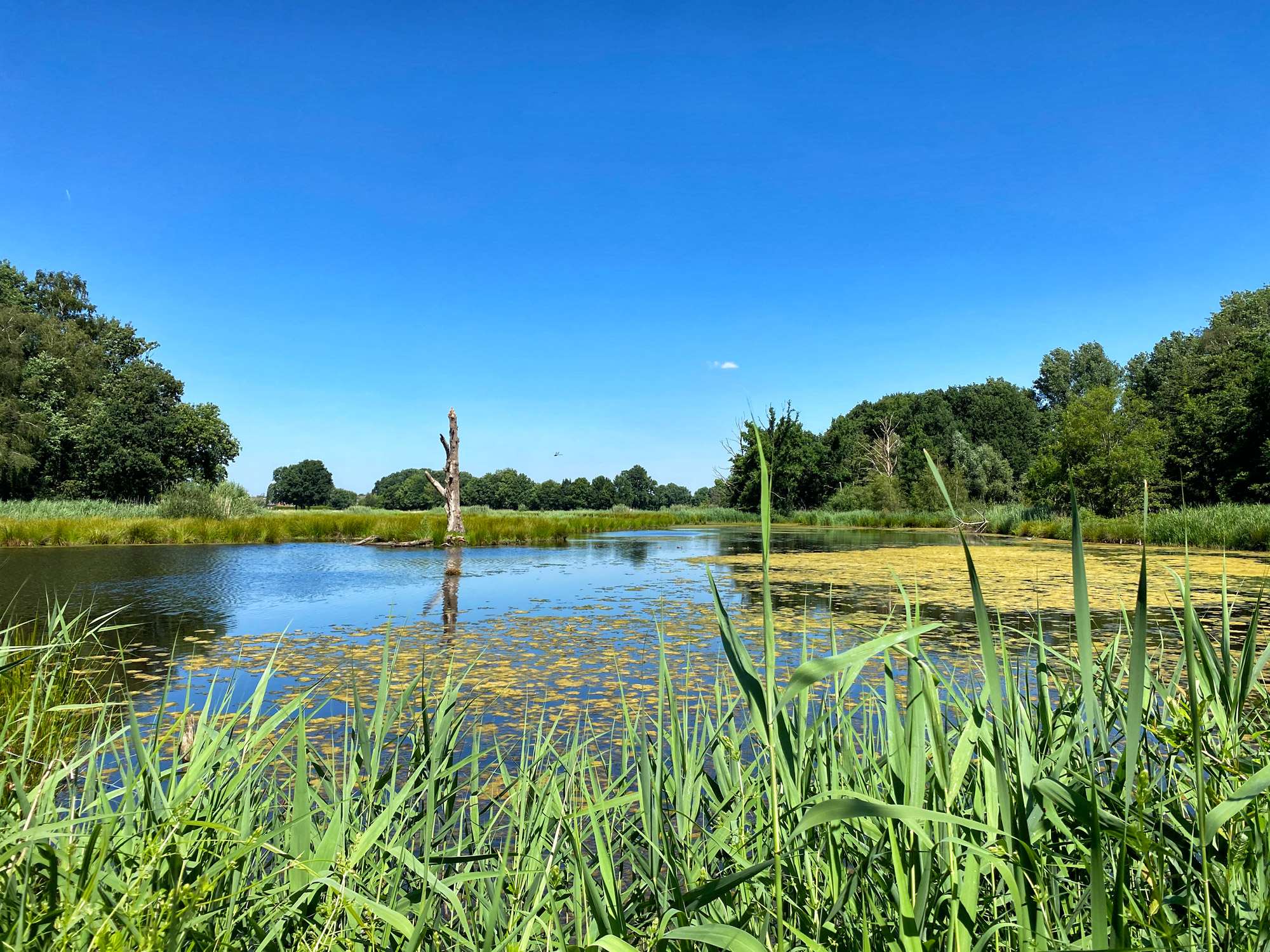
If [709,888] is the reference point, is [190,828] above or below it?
below

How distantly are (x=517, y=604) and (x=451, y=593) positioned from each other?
1.42 metres

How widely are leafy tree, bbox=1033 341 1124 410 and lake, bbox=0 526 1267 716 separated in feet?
131

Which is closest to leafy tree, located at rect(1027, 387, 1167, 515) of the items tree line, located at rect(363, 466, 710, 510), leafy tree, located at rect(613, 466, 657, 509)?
tree line, located at rect(363, 466, 710, 510)

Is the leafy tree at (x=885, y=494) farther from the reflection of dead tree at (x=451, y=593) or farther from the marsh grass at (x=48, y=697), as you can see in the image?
the marsh grass at (x=48, y=697)

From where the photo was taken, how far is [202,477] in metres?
30.2

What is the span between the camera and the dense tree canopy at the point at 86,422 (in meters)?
25.2

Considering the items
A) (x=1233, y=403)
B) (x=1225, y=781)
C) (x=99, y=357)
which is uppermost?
(x=99, y=357)

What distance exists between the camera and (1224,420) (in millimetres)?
22406

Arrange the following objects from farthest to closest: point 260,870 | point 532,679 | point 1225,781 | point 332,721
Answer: point 532,679 < point 332,721 < point 260,870 < point 1225,781

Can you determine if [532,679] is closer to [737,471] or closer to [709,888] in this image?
[709,888]

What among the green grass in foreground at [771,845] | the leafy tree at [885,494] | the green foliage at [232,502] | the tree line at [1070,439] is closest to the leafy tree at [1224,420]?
the tree line at [1070,439]

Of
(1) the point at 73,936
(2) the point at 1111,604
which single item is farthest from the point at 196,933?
(2) the point at 1111,604

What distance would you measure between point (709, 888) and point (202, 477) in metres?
35.2

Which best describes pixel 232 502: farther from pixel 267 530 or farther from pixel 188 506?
pixel 267 530
